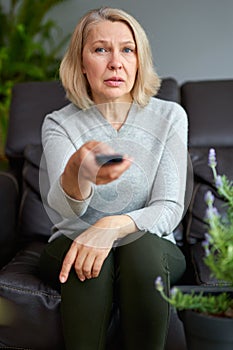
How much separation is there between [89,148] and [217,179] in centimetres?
29

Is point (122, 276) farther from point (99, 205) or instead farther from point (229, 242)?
point (229, 242)

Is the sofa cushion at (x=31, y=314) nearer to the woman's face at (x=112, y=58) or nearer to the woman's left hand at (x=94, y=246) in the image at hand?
the woman's left hand at (x=94, y=246)

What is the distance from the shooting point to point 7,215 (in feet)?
6.47

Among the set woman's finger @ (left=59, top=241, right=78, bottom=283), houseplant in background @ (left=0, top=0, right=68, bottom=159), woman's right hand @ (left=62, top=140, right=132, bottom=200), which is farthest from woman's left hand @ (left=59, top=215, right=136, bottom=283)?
houseplant in background @ (left=0, top=0, right=68, bottom=159)

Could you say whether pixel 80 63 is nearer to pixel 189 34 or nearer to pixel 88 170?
pixel 88 170

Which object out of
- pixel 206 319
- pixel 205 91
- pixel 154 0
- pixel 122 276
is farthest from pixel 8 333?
pixel 154 0

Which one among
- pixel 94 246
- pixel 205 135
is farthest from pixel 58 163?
pixel 205 135

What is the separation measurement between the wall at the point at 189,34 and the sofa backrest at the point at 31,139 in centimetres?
96

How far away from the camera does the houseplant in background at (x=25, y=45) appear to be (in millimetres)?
3207

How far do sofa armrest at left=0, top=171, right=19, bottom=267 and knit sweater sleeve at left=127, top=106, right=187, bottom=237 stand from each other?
546mm

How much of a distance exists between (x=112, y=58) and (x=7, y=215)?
65cm

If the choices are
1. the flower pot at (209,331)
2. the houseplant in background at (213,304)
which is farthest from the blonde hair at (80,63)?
the flower pot at (209,331)

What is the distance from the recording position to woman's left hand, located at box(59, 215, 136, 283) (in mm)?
1423

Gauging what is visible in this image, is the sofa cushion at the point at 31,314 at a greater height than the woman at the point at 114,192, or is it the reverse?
the woman at the point at 114,192
